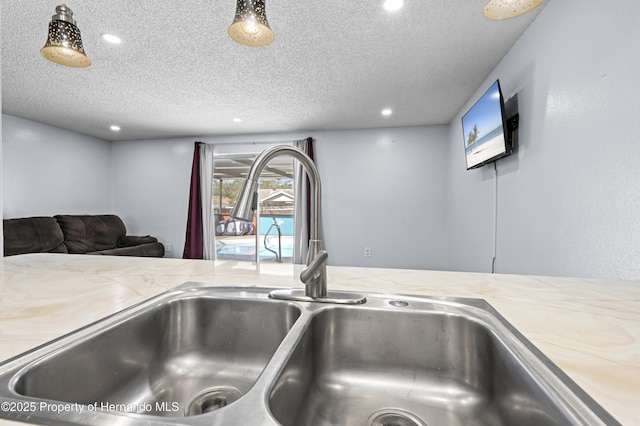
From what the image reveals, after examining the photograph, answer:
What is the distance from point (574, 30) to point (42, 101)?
4.54m

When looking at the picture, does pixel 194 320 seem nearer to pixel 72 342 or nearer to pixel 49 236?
pixel 72 342

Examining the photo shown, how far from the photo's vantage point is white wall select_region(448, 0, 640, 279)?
1.15 m

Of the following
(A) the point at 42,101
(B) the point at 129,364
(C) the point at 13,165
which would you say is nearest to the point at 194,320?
(B) the point at 129,364

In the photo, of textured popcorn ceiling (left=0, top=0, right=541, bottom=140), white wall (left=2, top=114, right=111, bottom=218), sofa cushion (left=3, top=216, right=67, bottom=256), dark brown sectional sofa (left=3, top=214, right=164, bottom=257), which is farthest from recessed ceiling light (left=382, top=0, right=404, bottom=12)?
white wall (left=2, top=114, right=111, bottom=218)

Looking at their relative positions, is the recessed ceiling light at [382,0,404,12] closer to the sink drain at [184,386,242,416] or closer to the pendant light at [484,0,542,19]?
the pendant light at [484,0,542,19]

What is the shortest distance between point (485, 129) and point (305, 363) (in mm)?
2320

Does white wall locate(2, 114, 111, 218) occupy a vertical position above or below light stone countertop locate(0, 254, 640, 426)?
above

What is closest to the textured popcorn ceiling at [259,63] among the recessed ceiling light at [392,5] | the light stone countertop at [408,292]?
the recessed ceiling light at [392,5]

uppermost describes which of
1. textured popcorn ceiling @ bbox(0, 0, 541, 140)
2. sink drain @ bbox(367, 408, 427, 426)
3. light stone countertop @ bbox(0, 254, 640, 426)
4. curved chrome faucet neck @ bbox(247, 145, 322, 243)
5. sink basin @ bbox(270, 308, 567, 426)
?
textured popcorn ceiling @ bbox(0, 0, 541, 140)

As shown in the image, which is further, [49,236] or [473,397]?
[49,236]

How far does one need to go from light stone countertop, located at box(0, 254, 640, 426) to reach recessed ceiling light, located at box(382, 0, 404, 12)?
1.52 m

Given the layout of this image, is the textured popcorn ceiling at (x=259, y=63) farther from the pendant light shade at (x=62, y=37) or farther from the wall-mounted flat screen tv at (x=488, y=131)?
the pendant light shade at (x=62, y=37)

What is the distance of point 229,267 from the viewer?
3.54 feet

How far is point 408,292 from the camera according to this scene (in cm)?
77
